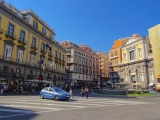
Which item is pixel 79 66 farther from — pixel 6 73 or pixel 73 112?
pixel 73 112

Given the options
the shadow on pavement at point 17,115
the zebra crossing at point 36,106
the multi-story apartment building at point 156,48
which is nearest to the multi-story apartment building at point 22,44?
the zebra crossing at point 36,106

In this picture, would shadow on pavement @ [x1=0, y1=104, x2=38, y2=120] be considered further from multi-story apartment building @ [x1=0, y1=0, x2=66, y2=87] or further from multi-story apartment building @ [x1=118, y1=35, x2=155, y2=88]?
multi-story apartment building @ [x1=118, y1=35, x2=155, y2=88]

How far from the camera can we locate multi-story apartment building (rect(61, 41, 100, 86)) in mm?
63375

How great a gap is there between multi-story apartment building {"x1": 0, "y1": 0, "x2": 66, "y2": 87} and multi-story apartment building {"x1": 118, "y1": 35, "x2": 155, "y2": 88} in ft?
88.9

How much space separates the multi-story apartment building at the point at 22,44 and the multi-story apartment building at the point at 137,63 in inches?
1066

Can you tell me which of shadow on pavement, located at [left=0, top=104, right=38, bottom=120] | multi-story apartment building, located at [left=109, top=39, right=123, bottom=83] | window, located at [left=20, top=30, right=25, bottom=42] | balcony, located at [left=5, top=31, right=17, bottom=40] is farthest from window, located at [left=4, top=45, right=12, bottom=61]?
multi-story apartment building, located at [left=109, top=39, right=123, bottom=83]

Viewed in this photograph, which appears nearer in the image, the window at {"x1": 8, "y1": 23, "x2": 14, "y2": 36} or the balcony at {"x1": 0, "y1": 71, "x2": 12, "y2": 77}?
the balcony at {"x1": 0, "y1": 71, "x2": 12, "y2": 77}

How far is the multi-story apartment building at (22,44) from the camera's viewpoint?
1115 inches

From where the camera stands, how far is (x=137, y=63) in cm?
5503

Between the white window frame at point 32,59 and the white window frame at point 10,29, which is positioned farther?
the white window frame at point 32,59

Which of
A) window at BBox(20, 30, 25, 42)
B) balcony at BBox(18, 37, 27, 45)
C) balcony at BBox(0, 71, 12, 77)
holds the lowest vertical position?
balcony at BBox(0, 71, 12, 77)

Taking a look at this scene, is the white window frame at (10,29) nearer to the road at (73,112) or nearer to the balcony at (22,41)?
the balcony at (22,41)

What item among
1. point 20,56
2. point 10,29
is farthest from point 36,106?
point 20,56

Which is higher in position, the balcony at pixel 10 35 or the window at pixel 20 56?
→ the balcony at pixel 10 35
